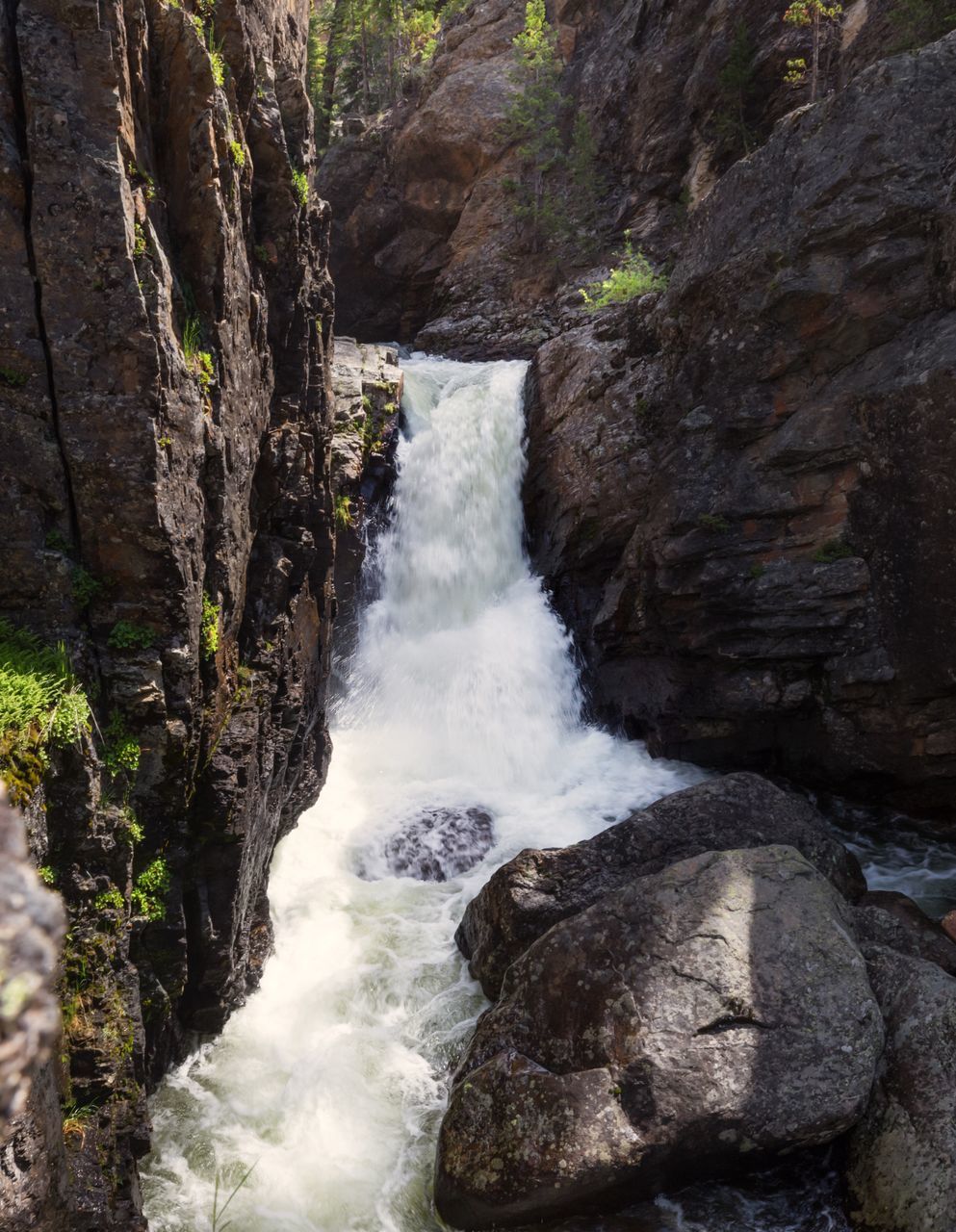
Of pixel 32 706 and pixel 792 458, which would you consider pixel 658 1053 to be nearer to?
pixel 32 706

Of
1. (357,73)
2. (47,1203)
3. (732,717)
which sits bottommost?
(732,717)

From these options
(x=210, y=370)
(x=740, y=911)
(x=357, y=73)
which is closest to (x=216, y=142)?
(x=210, y=370)

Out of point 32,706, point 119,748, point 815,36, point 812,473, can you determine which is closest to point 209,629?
point 119,748

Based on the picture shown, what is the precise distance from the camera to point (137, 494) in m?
5.72

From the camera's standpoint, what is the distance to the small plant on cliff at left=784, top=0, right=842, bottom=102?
15430 millimetres

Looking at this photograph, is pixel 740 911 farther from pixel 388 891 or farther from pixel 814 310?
pixel 814 310

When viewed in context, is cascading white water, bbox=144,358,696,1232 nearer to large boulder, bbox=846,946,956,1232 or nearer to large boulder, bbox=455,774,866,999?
large boulder, bbox=455,774,866,999

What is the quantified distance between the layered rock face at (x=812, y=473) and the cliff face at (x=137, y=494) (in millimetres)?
7055

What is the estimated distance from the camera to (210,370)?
6.64 m

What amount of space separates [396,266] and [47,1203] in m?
27.2

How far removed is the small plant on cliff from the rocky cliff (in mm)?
195

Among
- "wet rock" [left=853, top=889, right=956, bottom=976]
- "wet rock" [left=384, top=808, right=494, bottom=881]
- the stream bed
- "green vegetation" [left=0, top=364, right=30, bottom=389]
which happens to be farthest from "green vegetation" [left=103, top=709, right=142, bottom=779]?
"wet rock" [left=853, top=889, right=956, bottom=976]

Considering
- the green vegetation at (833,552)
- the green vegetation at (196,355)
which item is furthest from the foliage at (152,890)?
the green vegetation at (833,552)

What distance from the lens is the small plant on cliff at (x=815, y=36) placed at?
15.4m
